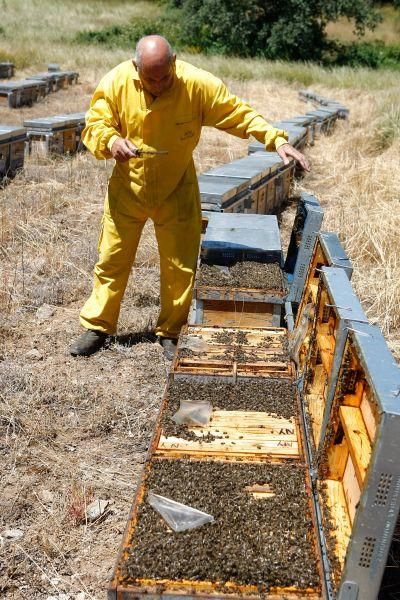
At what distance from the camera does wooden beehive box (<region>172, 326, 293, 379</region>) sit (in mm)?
3426

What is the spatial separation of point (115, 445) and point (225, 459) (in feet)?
3.50

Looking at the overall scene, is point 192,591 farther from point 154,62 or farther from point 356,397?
point 154,62

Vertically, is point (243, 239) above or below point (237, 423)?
above

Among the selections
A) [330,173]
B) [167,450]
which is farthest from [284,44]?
[167,450]

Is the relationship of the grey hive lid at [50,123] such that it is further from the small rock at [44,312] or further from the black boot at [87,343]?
the black boot at [87,343]

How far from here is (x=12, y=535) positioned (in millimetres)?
2902

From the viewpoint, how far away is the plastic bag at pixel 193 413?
299cm

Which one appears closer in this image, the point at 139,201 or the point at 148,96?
the point at 148,96

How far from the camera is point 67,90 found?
16.8 m

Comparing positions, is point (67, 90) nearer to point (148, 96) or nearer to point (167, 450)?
point (148, 96)

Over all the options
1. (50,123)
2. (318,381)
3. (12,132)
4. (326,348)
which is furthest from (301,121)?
(326,348)

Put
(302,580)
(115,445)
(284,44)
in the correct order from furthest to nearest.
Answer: (284,44)
(115,445)
(302,580)

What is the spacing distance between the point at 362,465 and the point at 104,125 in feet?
8.74

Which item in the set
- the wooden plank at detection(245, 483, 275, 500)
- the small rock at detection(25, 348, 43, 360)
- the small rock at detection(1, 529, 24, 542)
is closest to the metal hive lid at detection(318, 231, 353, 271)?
the wooden plank at detection(245, 483, 275, 500)
